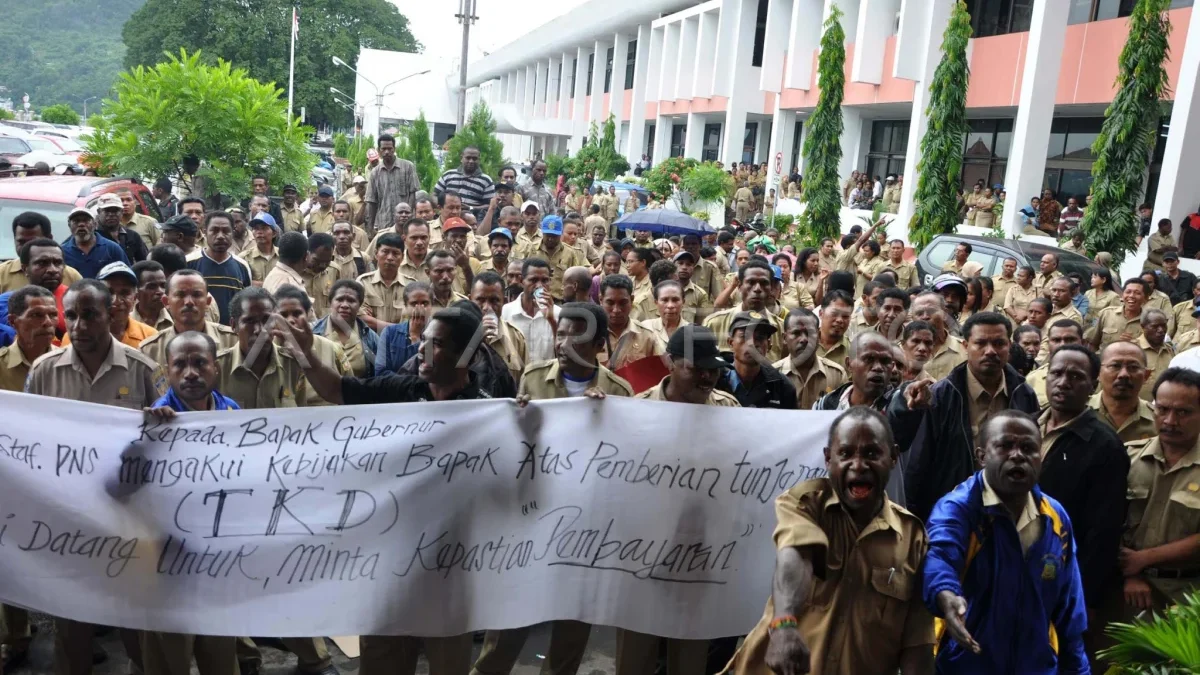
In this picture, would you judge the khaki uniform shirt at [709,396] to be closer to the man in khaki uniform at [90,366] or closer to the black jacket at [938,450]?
the black jacket at [938,450]

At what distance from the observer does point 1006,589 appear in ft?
11.5

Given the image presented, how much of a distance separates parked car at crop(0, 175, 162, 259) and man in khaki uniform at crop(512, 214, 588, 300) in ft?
13.5

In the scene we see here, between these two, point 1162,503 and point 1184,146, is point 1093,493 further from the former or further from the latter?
point 1184,146

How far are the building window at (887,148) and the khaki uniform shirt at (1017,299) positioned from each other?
54.7ft

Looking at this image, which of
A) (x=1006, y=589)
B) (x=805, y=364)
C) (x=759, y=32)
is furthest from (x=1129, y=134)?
(x=759, y=32)

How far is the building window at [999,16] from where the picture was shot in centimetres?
2412

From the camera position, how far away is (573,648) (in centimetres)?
480

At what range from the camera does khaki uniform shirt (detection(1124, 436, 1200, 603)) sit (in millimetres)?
4418

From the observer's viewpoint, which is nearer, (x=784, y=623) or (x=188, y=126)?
(x=784, y=623)

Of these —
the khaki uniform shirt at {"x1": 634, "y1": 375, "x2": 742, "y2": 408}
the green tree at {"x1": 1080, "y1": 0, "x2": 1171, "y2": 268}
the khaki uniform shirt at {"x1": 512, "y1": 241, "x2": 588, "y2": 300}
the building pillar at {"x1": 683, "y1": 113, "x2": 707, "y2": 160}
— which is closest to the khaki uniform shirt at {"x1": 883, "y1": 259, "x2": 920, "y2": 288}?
the green tree at {"x1": 1080, "y1": 0, "x2": 1171, "y2": 268}

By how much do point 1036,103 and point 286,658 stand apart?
19.2 m

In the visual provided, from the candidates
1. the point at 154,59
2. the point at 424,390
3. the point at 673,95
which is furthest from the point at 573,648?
the point at 154,59

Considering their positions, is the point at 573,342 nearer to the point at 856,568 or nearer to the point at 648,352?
the point at 648,352

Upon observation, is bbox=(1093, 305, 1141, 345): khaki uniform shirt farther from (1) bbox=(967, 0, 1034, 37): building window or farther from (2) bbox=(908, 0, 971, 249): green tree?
(1) bbox=(967, 0, 1034, 37): building window
